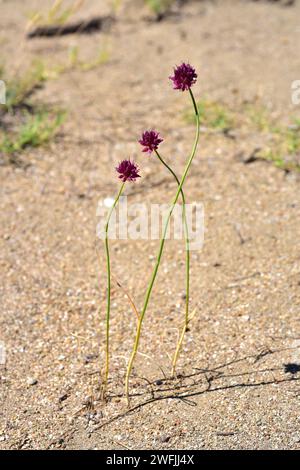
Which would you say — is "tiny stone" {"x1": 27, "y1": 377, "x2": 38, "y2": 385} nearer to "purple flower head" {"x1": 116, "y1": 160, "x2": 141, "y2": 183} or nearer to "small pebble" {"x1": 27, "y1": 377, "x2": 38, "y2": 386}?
"small pebble" {"x1": 27, "y1": 377, "x2": 38, "y2": 386}

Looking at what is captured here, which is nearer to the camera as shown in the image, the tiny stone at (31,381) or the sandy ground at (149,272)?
the sandy ground at (149,272)

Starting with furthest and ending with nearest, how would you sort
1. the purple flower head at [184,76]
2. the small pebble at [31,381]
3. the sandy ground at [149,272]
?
the small pebble at [31,381], the sandy ground at [149,272], the purple flower head at [184,76]

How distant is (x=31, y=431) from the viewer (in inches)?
91.5

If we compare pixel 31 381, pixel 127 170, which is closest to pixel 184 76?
pixel 127 170

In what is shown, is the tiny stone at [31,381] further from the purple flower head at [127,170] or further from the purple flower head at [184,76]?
the purple flower head at [184,76]

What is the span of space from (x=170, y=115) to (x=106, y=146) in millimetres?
481

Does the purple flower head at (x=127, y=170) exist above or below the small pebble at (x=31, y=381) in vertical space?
above

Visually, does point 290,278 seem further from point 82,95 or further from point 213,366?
point 82,95

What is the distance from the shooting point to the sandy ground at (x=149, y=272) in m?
2.34

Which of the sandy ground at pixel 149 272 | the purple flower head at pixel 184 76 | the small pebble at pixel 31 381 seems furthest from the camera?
the small pebble at pixel 31 381

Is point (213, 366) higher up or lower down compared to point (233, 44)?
lower down

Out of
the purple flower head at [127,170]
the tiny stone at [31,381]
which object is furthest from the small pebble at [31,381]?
the purple flower head at [127,170]

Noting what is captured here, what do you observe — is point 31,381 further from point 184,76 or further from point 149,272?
point 184,76

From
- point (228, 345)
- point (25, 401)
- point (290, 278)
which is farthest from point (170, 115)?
point (25, 401)
